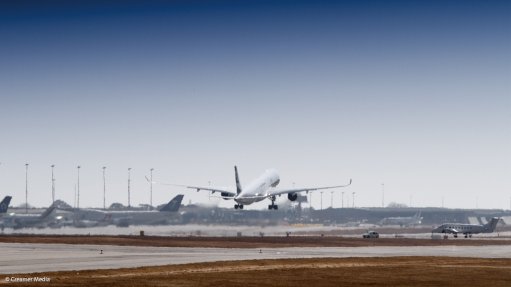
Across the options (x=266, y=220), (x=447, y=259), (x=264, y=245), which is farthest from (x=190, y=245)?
(x=266, y=220)

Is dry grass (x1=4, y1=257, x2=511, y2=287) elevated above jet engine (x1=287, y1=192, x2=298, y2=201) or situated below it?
below

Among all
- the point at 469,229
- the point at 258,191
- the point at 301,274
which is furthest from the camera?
the point at 469,229

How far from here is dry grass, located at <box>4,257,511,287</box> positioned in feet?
184

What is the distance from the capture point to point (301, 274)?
6350 cm

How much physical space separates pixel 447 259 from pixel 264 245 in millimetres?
36391

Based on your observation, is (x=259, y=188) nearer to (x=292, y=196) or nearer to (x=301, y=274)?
(x=292, y=196)

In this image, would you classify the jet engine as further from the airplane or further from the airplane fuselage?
the airplane

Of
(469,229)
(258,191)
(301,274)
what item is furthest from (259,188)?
(301,274)

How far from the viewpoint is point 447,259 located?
85.2 m

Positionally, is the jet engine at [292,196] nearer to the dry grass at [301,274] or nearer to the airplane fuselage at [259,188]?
the airplane fuselage at [259,188]

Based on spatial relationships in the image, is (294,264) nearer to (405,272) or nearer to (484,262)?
(405,272)

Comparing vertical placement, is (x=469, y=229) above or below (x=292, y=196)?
below

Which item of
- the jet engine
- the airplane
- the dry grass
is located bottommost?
the airplane

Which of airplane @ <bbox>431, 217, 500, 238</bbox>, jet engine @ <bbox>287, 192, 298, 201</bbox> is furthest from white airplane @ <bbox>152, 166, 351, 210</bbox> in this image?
airplane @ <bbox>431, 217, 500, 238</bbox>
